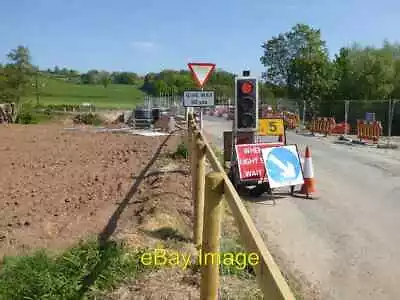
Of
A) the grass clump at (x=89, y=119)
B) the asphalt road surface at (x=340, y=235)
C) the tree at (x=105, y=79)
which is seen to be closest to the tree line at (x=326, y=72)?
the grass clump at (x=89, y=119)

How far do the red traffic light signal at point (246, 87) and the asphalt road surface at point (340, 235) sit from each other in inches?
92.7

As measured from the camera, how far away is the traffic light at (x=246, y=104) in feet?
35.7

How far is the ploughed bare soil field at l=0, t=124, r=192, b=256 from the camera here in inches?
260

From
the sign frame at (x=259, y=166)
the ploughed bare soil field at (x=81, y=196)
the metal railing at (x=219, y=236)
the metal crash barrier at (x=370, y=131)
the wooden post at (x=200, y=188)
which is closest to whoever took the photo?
the metal railing at (x=219, y=236)

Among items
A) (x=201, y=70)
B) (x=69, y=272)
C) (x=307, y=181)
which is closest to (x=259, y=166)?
(x=307, y=181)

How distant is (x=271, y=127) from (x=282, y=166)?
2.74 m

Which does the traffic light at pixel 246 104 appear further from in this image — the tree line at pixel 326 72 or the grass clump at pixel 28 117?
the grass clump at pixel 28 117

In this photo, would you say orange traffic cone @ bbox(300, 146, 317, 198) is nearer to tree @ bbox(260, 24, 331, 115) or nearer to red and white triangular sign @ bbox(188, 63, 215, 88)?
red and white triangular sign @ bbox(188, 63, 215, 88)

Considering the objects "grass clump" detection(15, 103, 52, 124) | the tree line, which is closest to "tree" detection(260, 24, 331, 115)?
the tree line

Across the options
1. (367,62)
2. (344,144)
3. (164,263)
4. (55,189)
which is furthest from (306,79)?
(164,263)

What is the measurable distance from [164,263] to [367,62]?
42952 millimetres

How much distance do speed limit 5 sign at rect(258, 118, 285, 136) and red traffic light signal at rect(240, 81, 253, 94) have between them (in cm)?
144

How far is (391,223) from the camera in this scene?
8.13 m

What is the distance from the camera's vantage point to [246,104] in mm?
11000
